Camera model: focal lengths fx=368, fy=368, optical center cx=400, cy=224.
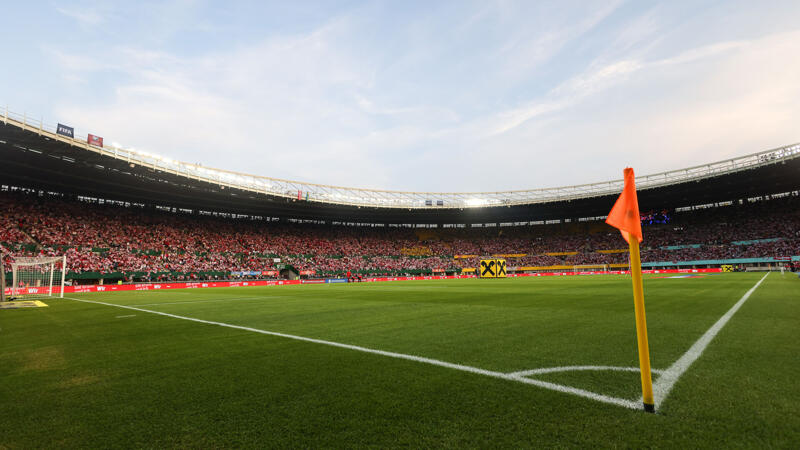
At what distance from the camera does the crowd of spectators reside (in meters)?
36.5

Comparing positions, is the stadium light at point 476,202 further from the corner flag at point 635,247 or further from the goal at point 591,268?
the corner flag at point 635,247

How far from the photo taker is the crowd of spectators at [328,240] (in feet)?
120

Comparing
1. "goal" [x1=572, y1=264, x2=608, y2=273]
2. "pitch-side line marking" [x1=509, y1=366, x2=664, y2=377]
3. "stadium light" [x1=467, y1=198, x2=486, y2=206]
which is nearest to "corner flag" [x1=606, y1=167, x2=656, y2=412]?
"pitch-side line marking" [x1=509, y1=366, x2=664, y2=377]

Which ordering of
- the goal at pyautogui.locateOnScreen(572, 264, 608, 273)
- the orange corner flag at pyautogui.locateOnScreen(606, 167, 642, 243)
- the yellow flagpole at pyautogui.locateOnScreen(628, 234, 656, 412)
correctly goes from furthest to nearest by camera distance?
the goal at pyautogui.locateOnScreen(572, 264, 608, 273) < the orange corner flag at pyautogui.locateOnScreen(606, 167, 642, 243) < the yellow flagpole at pyautogui.locateOnScreen(628, 234, 656, 412)

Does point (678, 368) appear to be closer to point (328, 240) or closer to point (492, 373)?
point (492, 373)

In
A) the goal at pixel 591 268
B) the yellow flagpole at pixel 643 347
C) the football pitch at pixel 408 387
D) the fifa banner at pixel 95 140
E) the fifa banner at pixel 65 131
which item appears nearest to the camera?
the football pitch at pixel 408 387

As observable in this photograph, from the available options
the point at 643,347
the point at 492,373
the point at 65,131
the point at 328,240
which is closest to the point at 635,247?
the point at 643,347

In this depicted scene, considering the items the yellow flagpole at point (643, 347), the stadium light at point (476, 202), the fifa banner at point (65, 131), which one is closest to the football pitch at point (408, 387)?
the yellow flagpole at point (643, 347)

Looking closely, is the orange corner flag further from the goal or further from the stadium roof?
the goal

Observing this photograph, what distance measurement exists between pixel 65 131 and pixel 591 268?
2484 inches

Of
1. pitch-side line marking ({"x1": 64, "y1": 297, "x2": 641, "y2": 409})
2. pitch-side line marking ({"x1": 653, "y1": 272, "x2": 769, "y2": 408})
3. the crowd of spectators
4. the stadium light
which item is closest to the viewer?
pitch-side line marking ({"x1": 64, "y1": 297, "x2": 641, "y2": 409})

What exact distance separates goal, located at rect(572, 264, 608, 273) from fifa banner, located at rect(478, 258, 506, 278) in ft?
63.1

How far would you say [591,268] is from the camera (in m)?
55.8

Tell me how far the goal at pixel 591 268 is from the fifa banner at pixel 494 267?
19240 mm
